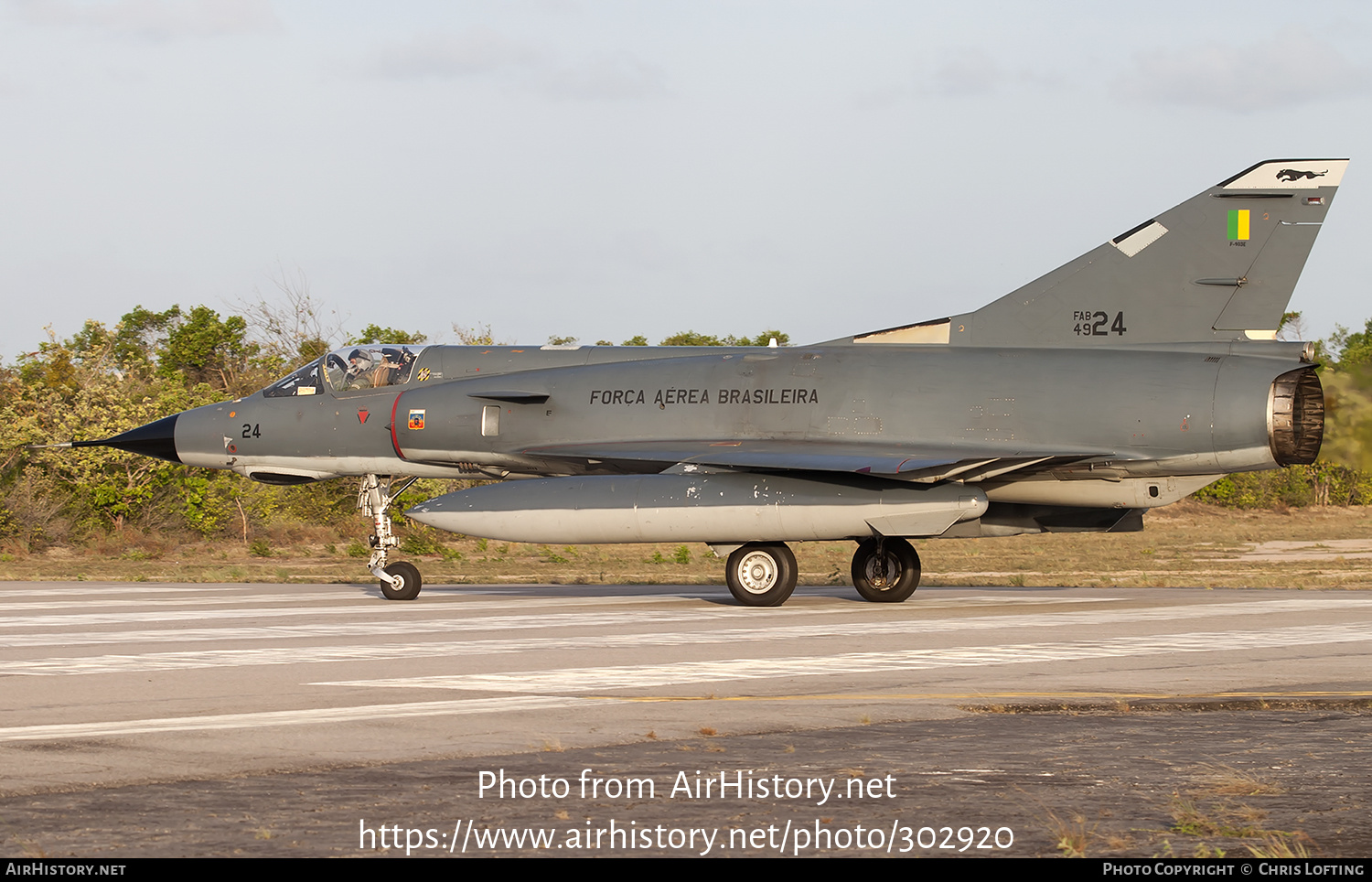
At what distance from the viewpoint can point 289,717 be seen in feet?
26.9

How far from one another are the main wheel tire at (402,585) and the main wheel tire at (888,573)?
5798mm

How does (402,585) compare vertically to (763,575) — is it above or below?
below

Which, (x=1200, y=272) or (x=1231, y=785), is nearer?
(x=1231, y=785)

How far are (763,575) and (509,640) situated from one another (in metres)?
4.81

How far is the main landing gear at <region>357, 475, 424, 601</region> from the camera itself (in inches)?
730

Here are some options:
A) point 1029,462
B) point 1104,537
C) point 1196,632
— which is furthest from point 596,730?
point 1104,537

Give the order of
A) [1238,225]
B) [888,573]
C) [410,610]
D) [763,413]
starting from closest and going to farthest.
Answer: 1. [1238,225]
2. [410,610]
3. [763,413]
4. [888,573]

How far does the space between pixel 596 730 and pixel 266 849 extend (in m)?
3.02

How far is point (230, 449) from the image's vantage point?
794 inches

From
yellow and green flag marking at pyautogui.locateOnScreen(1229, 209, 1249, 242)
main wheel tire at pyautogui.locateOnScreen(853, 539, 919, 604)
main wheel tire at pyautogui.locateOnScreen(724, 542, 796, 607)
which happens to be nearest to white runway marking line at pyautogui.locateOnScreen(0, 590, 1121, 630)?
main wheel tire at pyautogui.locateOnScreen(724, 542, 796, 607)

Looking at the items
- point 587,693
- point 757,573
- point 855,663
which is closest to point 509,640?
point 855,663

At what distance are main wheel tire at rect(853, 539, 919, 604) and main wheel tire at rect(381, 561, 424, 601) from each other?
580 centimetres

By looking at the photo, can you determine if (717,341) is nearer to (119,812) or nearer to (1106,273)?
(1106,273)

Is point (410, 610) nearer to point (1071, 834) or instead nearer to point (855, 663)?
point (855, 663)
